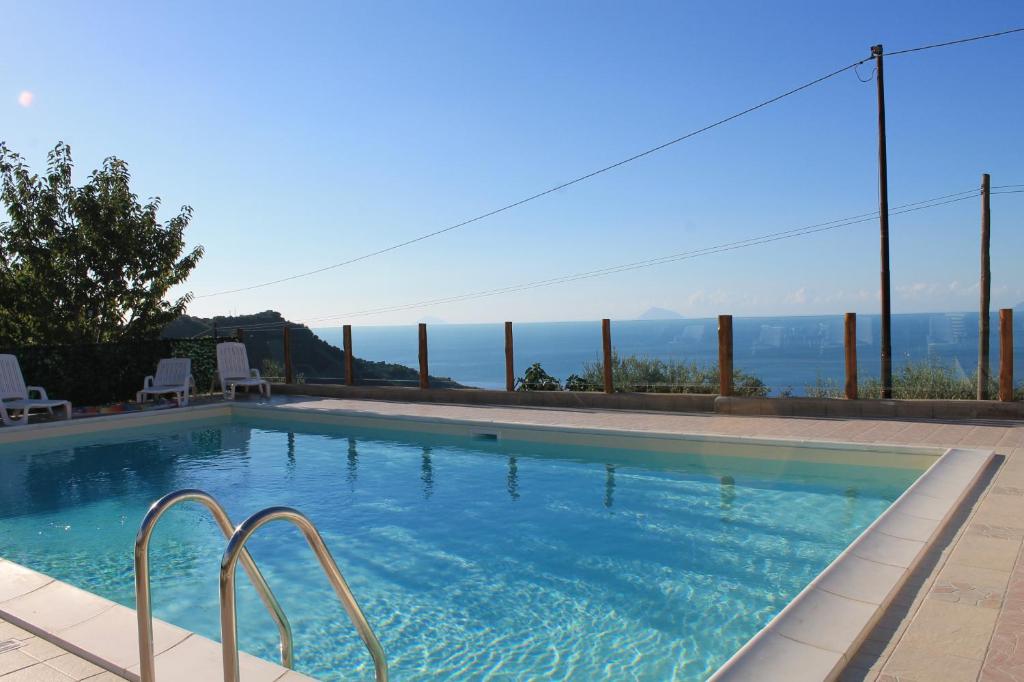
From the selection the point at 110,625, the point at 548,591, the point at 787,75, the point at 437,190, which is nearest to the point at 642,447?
the point at 548,591

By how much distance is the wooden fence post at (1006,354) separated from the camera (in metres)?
7.79

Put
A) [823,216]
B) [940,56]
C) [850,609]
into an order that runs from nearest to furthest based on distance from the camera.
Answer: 1. [850,609]
2. [940,56]
3. [823,216]

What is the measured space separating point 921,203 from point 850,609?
1194 cm

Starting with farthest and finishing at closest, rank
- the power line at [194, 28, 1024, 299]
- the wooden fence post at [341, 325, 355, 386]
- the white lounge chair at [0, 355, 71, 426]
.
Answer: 1. the wooden fence post at [341, 325, 355, 386]
2. the power line at [194, 28, 1024, 299]
3. the white lounge chair at [0, 355, 71, 426]

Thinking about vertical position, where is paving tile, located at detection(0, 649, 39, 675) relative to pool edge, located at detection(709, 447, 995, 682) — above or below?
below

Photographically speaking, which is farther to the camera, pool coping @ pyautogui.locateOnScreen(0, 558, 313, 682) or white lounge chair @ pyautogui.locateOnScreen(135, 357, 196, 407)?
white lounge chair @ pyautogui.locateOnScreen(135, 357, 196, 407)

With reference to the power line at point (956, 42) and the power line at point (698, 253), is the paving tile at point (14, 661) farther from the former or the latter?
the power line at point (956, 42)

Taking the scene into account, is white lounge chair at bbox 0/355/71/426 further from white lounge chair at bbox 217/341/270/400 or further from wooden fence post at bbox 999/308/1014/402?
wooden fence post at bbox 999/308/1014/402

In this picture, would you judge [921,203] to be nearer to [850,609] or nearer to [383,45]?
[383,45]

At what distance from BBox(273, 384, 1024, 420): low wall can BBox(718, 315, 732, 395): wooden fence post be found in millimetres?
171

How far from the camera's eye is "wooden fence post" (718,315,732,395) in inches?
365

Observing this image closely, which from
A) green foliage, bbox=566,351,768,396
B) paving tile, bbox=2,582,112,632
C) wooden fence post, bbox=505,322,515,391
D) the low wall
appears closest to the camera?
paving tile, bbox=2,582,112,632

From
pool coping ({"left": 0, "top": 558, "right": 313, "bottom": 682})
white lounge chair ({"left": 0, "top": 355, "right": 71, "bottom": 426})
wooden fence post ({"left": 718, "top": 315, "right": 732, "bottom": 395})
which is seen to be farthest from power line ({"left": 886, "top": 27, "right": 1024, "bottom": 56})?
white lounge chair ({"left": 0, "top": 355, "right": 71, "bottom": 426})

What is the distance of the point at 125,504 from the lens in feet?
22.0
